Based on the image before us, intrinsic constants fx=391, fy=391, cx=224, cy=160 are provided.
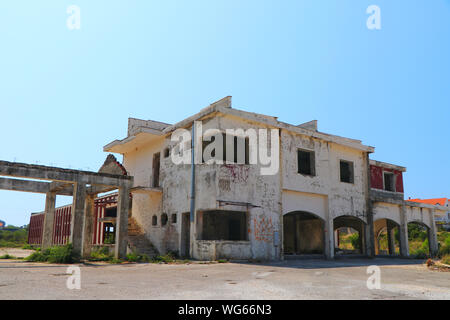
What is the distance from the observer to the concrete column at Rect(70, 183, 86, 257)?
1647cm

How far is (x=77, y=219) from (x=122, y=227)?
7.19 ft

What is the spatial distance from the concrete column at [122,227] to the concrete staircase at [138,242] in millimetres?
2735

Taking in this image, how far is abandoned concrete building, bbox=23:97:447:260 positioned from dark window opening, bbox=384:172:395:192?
0.07 meters

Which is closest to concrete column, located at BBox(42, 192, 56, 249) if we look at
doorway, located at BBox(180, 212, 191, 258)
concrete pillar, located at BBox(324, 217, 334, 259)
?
doorway, located at BBox(180, 212, 191, 258)

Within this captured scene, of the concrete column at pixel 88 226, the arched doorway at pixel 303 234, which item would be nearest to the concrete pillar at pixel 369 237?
the arched doorway at pixel 303 234

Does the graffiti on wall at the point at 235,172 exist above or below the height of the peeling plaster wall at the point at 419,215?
above

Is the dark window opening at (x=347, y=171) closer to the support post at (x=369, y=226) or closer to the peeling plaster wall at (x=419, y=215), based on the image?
the support post at (x=369, y=226)

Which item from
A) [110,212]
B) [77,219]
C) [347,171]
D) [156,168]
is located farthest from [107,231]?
[347,171]

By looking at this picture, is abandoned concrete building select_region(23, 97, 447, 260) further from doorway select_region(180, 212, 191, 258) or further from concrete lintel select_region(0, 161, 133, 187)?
concrete lintel select_region(0, 161, 133, 187)

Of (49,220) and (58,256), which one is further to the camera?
(49,220)

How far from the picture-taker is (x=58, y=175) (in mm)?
16406

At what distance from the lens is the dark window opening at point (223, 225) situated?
70.7ft

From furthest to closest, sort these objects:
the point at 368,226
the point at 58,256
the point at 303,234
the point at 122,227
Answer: the point at 303,234
the point at 368,226
the point at 122,227
the point at 58,256

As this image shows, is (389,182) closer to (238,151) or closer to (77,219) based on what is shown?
(238,151)
